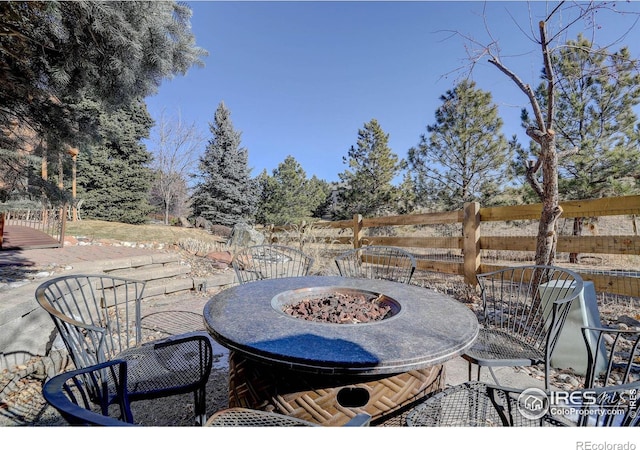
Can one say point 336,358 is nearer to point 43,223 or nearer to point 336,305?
point 336,305

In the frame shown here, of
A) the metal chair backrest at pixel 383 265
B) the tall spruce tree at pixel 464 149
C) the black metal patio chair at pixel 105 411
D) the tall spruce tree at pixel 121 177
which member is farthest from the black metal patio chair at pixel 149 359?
the tall spruce tree at pixel 121 177

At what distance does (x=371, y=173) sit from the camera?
1135 centimetres

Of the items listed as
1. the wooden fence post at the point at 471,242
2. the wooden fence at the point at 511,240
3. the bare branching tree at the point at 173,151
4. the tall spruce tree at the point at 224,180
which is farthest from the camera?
the bare branching tree at the point at 173,151

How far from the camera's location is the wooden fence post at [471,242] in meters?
3.52

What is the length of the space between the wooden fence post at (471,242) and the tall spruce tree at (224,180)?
9.79 meters

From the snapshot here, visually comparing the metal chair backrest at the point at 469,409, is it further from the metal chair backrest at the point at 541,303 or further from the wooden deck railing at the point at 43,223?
the wooden deck railing at the point at 43,223

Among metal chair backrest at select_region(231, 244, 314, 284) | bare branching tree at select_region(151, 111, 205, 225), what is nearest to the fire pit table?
metal chair backrest at select_region(231, 244, 314, 284)

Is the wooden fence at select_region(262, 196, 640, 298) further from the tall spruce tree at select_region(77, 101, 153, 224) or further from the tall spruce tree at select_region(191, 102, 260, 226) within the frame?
the tall spruce tree at select_region(77, 101, 153, 224)

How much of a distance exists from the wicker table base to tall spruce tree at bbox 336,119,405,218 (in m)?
10.2

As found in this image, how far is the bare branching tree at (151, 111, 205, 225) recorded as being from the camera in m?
14.4
